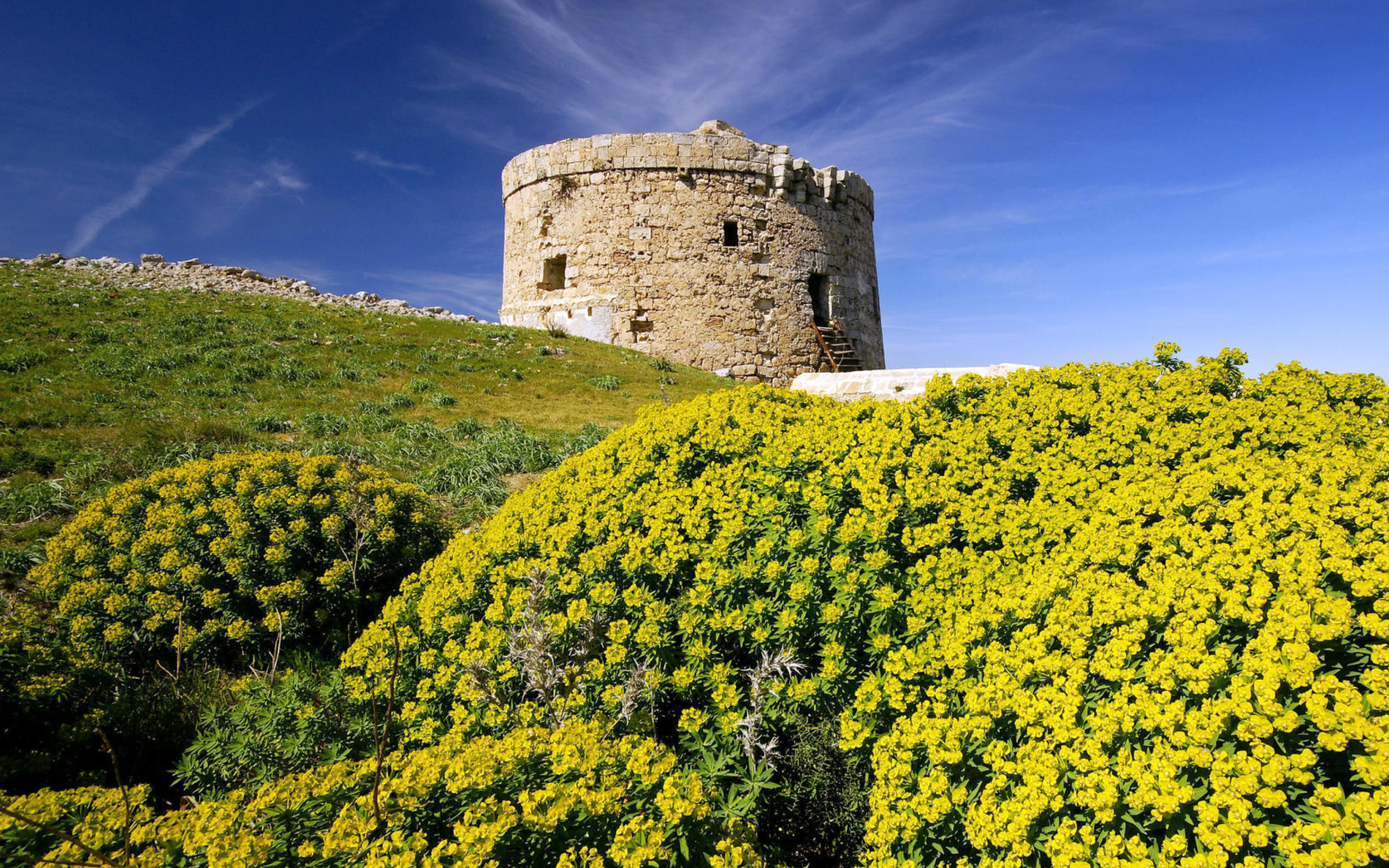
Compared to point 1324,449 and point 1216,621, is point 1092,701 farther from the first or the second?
point 1324,449

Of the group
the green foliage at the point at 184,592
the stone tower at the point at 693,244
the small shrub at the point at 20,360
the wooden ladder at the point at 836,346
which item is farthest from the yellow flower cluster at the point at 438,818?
the wooden ladder at the point at 836,346

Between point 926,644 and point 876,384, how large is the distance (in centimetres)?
607

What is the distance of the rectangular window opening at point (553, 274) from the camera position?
58.0 feet

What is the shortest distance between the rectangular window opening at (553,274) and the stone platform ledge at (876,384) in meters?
9.75

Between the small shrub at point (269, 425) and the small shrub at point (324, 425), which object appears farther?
the small shrub at point (324, 425)

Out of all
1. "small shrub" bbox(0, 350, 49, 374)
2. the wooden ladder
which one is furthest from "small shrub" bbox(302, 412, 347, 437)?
the wooden ladder

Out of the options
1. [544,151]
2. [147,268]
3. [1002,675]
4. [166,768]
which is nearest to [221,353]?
[544,151]

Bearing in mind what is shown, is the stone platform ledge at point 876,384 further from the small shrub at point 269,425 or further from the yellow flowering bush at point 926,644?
the small shrub at point 269,425

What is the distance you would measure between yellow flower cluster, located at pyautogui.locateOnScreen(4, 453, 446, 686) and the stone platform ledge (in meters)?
4.43

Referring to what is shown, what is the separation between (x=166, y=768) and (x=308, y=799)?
2497 millimetres

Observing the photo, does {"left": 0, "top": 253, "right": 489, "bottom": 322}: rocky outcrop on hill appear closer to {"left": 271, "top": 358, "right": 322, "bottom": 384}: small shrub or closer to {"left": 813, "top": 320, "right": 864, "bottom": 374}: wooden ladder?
{"left": 271, "top": 358, "right": 322, "bottom": 384}: small shrub

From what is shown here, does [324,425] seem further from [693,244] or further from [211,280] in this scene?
[211,280]

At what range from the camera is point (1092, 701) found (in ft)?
7.88

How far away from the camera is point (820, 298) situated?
700 inches
